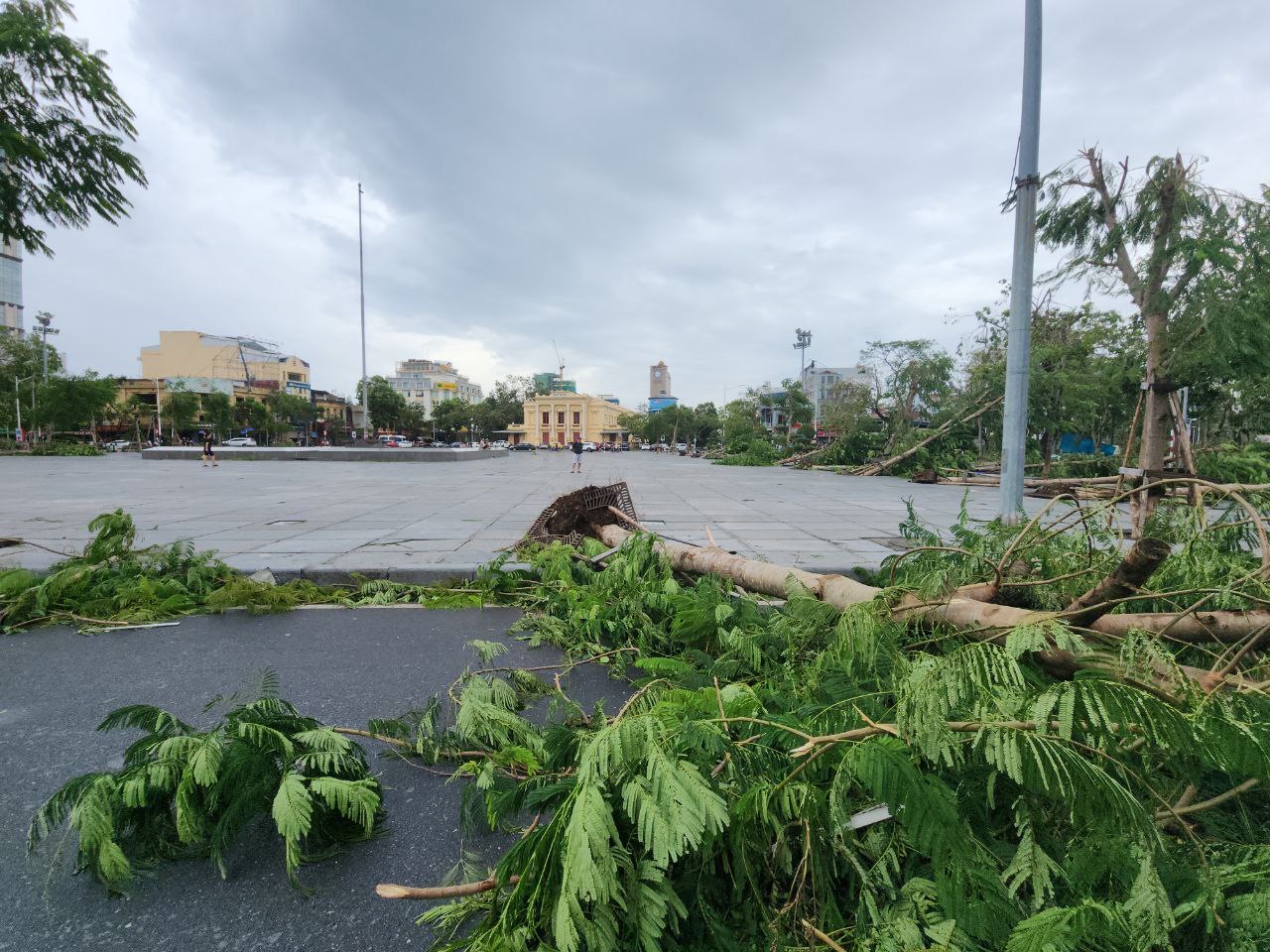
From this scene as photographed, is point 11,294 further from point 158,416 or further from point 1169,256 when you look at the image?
point 1169,256

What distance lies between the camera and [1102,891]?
112cm

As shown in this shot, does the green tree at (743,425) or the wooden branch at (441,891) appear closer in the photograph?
the wooden branch at (441,891)

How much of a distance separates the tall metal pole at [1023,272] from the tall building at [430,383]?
130275 mm

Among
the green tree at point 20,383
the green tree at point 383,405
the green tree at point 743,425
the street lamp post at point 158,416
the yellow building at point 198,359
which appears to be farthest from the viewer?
the yellow building at point 198,359

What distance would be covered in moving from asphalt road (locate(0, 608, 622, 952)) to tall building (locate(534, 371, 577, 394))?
110786 mm

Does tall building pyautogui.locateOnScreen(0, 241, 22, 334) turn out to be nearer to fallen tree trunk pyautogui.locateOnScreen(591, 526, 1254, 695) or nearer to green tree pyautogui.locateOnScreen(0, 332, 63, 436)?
green tree pyautogui.locateOnScreen(0, 332, 63, 436)

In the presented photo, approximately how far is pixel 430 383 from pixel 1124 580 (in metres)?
155

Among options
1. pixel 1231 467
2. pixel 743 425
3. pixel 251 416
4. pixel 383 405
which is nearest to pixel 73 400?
pixel 251 416

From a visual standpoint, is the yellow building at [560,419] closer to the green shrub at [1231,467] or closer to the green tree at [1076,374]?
the green tree at [1076,374]

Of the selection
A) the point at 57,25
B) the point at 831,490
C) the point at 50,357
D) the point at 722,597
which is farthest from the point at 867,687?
the point at 50,357

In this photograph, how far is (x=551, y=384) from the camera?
402ft

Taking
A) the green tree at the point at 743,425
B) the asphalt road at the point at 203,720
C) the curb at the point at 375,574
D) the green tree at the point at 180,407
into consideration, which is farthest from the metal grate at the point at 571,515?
the green tree at the point at 180,407

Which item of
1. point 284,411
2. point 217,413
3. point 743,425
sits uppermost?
point 284,411

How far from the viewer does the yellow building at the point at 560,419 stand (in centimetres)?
10831
